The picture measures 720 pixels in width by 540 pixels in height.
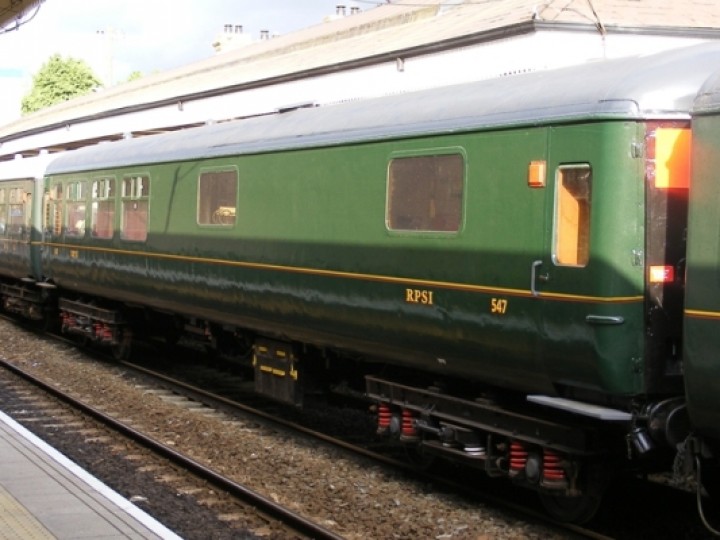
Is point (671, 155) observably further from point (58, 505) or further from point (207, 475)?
point (207, 475)

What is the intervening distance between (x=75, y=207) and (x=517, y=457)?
35.9 feet

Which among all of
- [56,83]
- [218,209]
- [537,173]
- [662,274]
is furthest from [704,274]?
[56,83]

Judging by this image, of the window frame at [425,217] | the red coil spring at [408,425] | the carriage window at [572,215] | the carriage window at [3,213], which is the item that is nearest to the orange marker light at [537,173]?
the carriage window at [572,215]

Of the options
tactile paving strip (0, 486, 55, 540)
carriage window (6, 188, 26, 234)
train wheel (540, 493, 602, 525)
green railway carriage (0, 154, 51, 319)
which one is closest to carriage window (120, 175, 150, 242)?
green railway carriage (0, 154, 51, 319)

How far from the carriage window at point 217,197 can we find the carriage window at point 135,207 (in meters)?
1.87

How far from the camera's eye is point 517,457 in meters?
7.79

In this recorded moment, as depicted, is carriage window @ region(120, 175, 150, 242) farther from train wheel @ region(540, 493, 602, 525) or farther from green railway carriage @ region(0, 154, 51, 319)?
train wheel @ region(540, 493, 602, 525)

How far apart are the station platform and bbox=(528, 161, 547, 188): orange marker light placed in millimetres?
3211

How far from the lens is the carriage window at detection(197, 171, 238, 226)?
11578 mm

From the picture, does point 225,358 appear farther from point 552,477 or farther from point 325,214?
point 552,477

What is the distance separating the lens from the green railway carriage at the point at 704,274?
617cm

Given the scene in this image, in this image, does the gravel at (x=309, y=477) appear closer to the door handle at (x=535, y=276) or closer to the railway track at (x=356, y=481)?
the railway track at (x=356, y=481)

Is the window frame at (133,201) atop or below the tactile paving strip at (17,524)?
atop

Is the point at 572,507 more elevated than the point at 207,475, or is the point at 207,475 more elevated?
the point at 572,507
